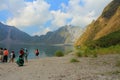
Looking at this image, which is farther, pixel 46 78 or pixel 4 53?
pixel 4 53

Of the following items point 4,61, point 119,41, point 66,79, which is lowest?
point 66,79

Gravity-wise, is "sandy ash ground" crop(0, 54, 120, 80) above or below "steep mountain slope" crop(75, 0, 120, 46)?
below

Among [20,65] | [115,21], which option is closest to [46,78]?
[20,65]

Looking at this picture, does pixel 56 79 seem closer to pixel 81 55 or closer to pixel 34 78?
pixel 34 78

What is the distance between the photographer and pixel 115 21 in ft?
464

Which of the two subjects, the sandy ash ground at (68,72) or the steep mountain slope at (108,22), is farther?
the steep mountain slope at (108,22)

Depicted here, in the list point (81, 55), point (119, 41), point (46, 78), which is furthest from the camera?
point (119, 41)

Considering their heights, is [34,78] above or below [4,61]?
below

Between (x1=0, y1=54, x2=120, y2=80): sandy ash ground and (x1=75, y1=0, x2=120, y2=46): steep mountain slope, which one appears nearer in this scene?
(x1=0, y1=54, x2=120, y2=80): sandy ash ground

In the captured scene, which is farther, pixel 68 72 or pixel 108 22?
pixel 108 22

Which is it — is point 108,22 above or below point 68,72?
above

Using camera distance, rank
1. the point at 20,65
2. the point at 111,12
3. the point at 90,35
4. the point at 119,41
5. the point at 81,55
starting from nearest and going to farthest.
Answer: the point at 20,65 < the point at 81,55 < the point at 119,41 < the point at 111,12 < the point at 90,35

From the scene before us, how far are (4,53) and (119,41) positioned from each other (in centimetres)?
3207

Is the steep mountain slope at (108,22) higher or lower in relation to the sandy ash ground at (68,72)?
higher
